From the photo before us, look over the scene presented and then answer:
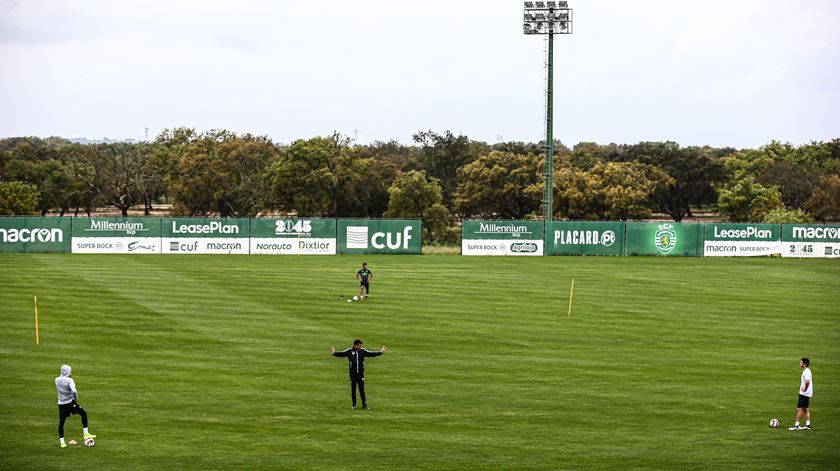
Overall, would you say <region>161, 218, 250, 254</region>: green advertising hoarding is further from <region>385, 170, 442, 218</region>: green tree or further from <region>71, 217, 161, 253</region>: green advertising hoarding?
<region>385, 170, 442, 218</region>: green tree

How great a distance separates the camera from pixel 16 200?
11406cm

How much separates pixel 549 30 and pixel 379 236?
2487 centimetres

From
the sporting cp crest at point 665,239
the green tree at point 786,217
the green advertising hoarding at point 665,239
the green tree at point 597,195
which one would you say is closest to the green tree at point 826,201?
the green tree at point 786,217

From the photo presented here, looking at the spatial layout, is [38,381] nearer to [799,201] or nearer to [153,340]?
[153,340]

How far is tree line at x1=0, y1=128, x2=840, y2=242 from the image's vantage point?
381ft

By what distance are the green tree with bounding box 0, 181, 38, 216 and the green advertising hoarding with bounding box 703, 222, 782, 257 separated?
225 ft

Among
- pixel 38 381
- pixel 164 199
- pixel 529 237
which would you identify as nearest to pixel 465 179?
pixel 529 237

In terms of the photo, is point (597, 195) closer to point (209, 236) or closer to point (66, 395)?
point (209, 236)

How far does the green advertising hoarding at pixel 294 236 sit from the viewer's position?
84.0m

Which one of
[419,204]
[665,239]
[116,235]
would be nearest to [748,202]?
[665,239]

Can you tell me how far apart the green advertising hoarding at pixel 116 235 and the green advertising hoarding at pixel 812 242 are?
51384 mm

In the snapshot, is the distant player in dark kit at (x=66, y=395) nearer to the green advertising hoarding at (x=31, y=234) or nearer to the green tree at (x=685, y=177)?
the green advertising hoarding at (x=31, y=234)

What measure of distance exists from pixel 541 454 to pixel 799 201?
397 ft

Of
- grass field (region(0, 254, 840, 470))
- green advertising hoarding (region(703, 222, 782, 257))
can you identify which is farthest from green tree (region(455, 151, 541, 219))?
grass field (region(0, 254, 840, 470))
